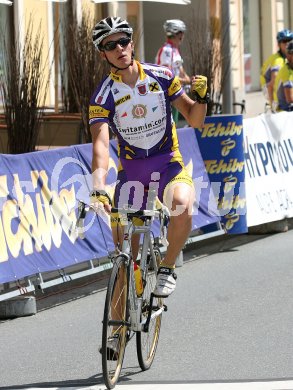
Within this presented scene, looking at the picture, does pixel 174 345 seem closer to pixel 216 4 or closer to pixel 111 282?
pixel 111 282

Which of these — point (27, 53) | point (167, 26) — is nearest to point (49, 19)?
point (167, 26)

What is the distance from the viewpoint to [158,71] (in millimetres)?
7758

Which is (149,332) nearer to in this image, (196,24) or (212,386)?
(212,386)

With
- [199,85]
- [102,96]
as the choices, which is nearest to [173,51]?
[102,96]

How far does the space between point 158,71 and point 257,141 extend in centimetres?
578

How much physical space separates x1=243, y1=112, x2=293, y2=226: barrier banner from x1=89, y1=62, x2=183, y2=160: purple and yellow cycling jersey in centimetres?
540

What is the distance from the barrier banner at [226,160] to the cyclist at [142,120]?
4.98m

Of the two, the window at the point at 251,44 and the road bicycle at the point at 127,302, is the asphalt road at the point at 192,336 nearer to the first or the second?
the road bicycle at the point at 127,302

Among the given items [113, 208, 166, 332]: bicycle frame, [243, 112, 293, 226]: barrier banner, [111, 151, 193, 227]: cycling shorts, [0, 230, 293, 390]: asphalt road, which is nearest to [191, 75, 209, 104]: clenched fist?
[111, 151, 193, 227]: cycling shorts

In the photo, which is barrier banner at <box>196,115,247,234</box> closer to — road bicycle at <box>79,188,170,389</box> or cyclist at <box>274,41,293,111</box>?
cyclist at <box>274,41,293,111</box>

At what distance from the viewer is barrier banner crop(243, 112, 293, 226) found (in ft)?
43.3

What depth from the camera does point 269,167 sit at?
45.0 ft

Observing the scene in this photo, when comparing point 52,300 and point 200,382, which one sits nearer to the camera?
point 200,382

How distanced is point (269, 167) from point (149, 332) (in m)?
6.26
